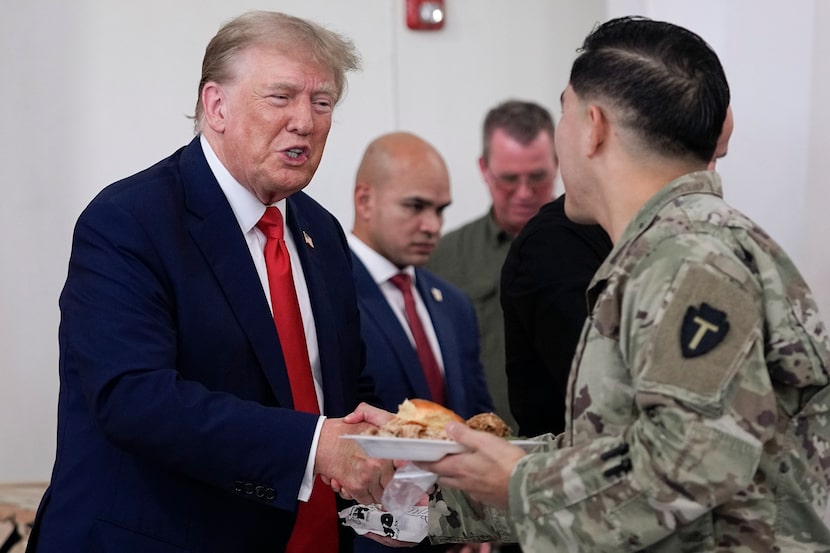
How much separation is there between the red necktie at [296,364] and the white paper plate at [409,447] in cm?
58

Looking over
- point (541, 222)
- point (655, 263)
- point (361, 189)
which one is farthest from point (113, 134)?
point (655, 263)

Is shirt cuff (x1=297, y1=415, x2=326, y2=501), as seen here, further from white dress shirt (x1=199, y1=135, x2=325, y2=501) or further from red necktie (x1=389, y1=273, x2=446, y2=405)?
red necktie (x1=389, y1=273, x2=446, y2=405)

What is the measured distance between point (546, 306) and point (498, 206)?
2207 mm

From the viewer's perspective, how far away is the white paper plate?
2070mm

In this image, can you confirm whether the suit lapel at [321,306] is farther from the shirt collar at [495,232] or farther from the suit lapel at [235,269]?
the shirt collar at [495,232]

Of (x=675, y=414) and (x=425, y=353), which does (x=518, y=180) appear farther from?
(x=675, y=414)

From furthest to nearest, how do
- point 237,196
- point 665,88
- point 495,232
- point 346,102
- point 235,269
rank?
point 346,102, point 495,232, point 237,196, point 235,269, point 665,88

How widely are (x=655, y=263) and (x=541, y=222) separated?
3.55 ft

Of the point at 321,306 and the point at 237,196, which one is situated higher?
the point at 237,196

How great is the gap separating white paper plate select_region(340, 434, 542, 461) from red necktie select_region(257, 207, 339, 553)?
0.58 metres

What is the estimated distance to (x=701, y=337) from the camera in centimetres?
180

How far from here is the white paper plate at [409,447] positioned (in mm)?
2070

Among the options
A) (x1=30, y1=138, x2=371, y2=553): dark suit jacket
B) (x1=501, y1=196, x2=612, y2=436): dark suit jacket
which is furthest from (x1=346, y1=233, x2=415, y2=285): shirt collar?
(x1=30, y1=138, x2=371, y2=553): dark suit jacket

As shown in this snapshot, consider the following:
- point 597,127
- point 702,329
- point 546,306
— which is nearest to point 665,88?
point 597,127
